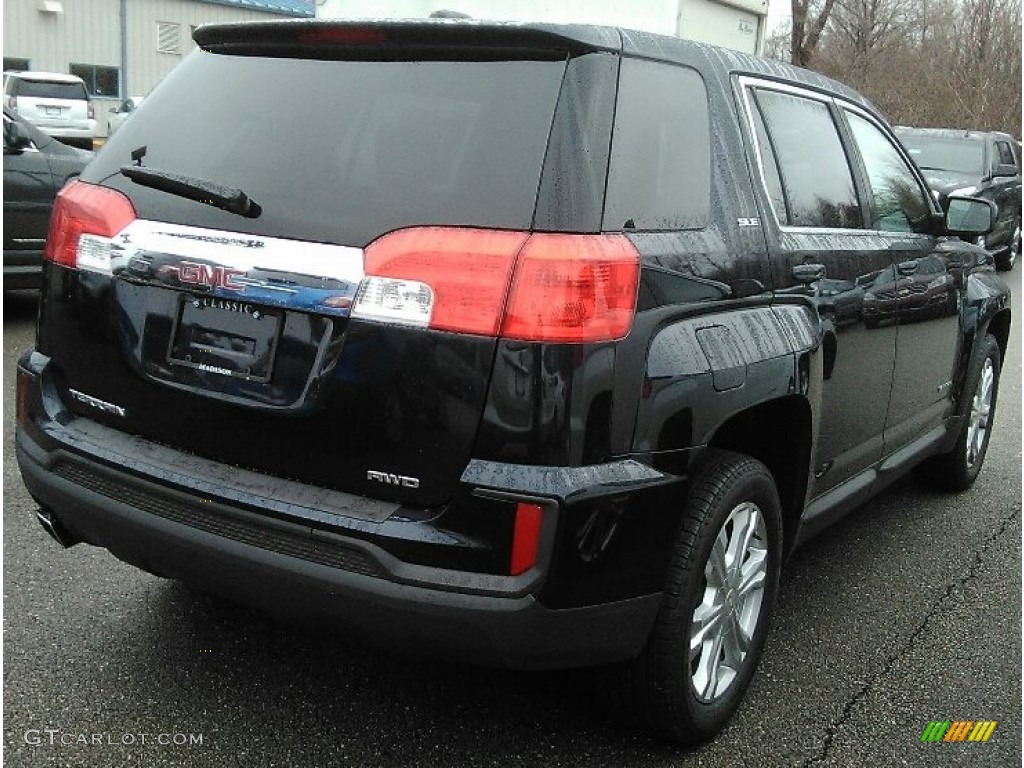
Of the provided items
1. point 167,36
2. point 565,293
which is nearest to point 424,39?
point 565,293

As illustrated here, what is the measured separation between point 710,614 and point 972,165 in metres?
13.4

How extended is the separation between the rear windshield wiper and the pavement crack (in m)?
1.98

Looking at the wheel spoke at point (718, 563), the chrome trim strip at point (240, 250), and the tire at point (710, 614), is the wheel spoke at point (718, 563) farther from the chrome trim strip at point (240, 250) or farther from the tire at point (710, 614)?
the chrome trim strip at point (240, 250)

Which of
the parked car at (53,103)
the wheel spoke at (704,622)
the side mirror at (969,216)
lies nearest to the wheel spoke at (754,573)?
the wheel spoke at (704,622)

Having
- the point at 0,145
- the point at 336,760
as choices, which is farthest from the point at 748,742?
the point at 0,145

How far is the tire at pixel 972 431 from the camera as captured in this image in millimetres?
4742

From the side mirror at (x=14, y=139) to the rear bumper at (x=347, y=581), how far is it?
18.3ft

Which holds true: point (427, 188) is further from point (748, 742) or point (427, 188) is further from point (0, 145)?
point (0, 145)

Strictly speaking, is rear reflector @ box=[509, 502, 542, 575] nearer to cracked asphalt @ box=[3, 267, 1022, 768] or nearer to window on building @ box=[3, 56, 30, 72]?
cracked asphalt @ box=[3, 267, 1022, 768]

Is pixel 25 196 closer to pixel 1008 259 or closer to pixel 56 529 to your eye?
pixel 56 529

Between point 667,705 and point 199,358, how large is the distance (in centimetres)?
139

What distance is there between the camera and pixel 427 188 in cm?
231

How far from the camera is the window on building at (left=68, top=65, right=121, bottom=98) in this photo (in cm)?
3369

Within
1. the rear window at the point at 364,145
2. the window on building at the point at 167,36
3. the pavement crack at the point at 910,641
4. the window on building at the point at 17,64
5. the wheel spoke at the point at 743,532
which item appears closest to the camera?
the rear window at the point at 364,145
